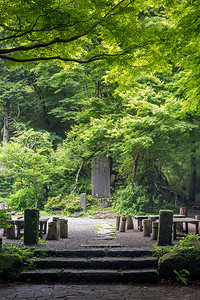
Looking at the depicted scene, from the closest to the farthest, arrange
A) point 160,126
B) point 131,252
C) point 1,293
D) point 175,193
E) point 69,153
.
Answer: point 1,293 → point 131,252 → point 160,126 → point 175,193 → point 69,153

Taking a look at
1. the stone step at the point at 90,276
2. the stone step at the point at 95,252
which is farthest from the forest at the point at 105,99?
the stone step at the point at 90,276

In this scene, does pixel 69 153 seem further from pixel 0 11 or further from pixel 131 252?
pixel 0 11

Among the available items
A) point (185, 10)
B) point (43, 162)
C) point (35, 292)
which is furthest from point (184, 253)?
point (43, 162)

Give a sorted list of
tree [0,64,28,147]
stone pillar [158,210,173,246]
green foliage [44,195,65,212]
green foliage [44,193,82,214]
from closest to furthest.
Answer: stone pillar [158,210,173,246] → green foliage [44,193,82,214] → green foliage [44,195,65,212] → tree [0,64,28,147]

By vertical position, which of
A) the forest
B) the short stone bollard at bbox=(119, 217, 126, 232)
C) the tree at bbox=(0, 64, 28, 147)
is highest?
the tree at bbox=(0, 64, 28, 147)

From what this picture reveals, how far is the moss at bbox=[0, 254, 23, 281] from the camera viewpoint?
6.37 metres

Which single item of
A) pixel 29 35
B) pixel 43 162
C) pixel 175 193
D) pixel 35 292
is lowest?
pixel 35 292

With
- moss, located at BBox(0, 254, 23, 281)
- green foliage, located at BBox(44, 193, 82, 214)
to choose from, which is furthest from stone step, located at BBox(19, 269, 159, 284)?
green foliage, located at BBox(44, 193, 82, 214)

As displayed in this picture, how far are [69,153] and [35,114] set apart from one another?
9.69 meters

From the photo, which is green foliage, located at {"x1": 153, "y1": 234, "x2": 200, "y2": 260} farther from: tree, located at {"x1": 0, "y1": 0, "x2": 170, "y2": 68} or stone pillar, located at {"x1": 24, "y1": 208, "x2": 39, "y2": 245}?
tree, located at {"x1": 0, "y1": 0, "x2": 170, "y2": 68}

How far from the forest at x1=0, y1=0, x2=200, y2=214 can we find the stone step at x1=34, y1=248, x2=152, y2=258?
4.48 m

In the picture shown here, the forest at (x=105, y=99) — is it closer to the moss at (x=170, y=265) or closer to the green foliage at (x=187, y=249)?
the green foliage at (x=187, y=249)

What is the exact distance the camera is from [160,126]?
45.0ft

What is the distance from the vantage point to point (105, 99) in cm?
1898
